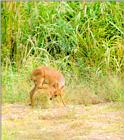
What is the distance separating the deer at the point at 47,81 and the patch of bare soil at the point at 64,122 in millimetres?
161

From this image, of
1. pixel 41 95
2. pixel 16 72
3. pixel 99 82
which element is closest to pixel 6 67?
pixel 16 72

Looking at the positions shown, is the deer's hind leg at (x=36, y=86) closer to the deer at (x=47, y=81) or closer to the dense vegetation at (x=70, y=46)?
the deer at (x=47, y=81)

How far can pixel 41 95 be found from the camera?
12.3 ft

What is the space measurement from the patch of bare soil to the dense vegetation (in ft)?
0.97

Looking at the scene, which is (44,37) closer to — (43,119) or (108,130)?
(43,119)

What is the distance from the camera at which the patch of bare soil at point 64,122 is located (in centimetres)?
296

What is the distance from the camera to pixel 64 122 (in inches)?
127

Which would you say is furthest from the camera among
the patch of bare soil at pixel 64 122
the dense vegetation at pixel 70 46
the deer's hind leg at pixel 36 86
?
the dense vegetation at pixel 70 46

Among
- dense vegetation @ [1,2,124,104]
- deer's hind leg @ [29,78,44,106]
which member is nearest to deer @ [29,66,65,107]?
deer's hind leg @ [29,78,44,106]

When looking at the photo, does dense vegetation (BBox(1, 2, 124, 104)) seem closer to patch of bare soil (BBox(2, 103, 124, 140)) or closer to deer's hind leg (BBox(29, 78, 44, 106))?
deer's hind leg (BBox(29, 78, 44, 106))

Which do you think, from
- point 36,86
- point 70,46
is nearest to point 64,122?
point 36,86

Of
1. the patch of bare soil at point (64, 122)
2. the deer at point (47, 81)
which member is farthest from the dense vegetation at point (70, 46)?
the patch of bare soil at point (64, 122)

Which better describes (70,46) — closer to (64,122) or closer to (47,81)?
(47,81)

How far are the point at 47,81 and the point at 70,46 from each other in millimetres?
743
